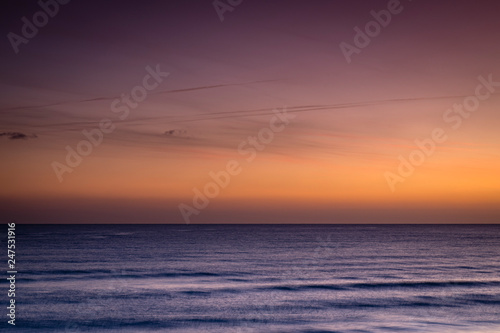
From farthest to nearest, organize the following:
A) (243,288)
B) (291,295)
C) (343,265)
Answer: (343,265) < (243,288) < (291,295)

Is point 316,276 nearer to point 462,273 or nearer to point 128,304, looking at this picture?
point 462,273

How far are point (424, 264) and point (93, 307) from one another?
1603 inches

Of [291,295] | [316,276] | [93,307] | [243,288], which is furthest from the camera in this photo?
[316,276]

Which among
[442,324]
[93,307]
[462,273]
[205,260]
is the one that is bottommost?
[442,324]

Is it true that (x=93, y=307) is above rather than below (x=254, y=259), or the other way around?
below

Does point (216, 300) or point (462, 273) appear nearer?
point (216, 300)

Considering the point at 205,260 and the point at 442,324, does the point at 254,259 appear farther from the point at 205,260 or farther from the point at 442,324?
the point at 442,324

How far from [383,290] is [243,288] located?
35.1ft

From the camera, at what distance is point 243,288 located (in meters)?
38.4

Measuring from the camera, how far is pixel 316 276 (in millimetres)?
46500

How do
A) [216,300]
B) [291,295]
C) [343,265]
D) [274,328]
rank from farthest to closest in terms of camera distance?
[343,265]
[291,295]
[216,300]
[274,328]

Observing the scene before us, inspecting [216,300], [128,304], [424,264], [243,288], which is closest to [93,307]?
[128,304]

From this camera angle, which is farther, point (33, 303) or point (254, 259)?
point (254, 259)

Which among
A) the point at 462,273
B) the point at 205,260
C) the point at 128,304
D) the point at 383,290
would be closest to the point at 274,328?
the point at 128,304
